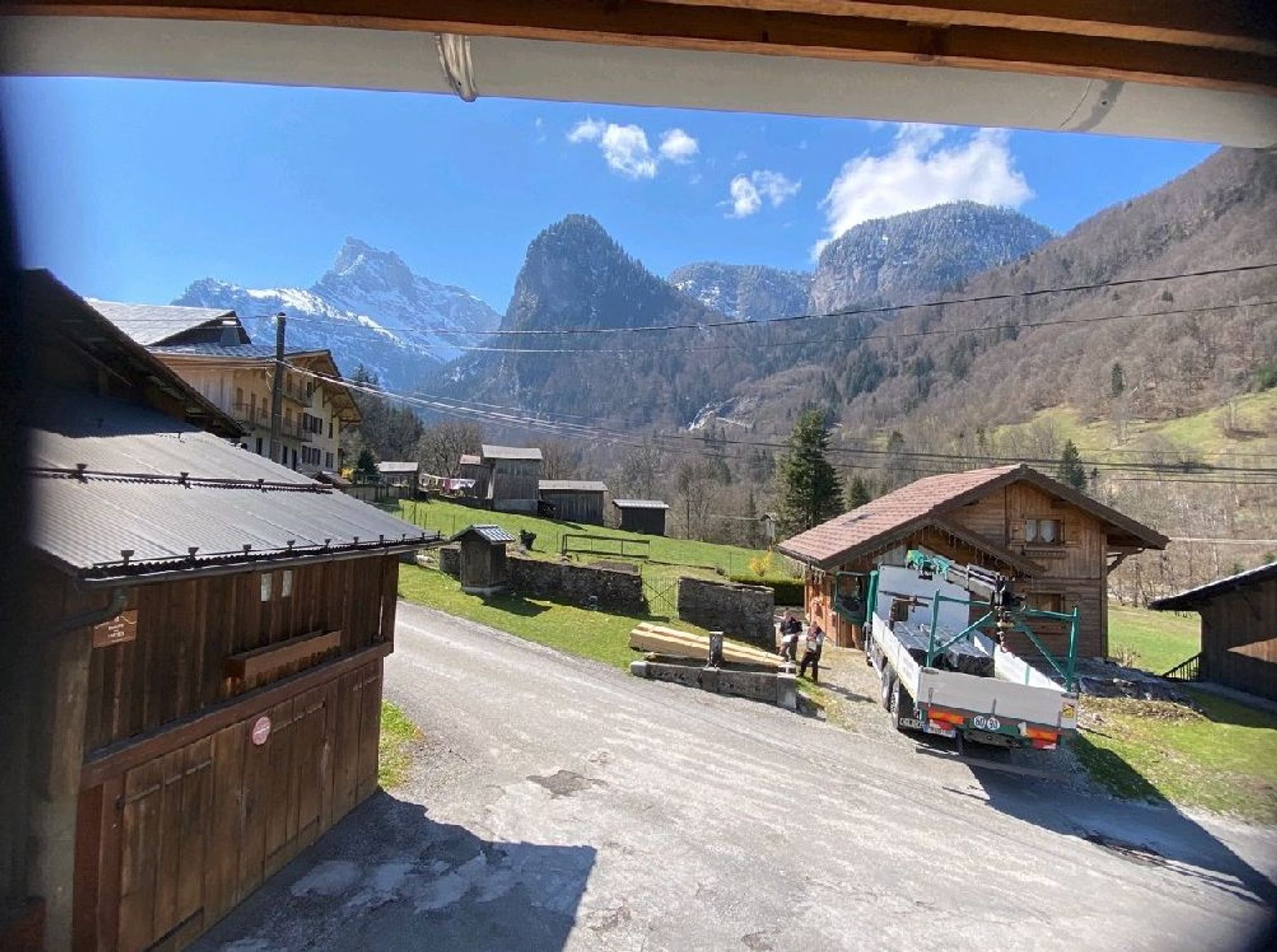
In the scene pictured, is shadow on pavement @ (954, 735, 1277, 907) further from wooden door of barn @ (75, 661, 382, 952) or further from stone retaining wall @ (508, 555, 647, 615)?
stone retaining wall @ (508, 555, 647, 615)

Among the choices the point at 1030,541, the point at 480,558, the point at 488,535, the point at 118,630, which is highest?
the point at 1030,541

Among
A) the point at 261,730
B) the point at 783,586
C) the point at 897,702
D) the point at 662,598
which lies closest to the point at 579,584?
the point at 662,598

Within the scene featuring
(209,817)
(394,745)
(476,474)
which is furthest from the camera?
(476,474)

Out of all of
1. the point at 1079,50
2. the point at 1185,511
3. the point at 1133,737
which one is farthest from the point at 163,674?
the point at 1185,511

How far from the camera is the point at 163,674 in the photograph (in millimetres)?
5465

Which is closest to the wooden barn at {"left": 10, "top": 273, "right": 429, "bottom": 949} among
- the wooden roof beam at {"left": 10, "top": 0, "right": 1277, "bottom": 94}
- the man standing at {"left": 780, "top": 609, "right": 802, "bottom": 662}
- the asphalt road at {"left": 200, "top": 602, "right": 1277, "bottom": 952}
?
the asphalt road at {"left": 200, "top": 602, "right": 1277, "bottom": 952}

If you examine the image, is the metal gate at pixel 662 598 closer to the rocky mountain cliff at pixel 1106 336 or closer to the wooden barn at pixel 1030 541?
the wooden barn at pixel 1030 541

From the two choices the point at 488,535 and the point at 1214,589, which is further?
the point at 488,535

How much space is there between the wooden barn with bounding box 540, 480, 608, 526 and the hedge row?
2827 centimetres

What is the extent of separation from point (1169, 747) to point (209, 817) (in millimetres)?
18919

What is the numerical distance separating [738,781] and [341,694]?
6.24 meters

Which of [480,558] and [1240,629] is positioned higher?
[480,558]

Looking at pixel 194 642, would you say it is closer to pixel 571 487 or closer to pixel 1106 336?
pixel 1106 336

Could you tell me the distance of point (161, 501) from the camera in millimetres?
5594
